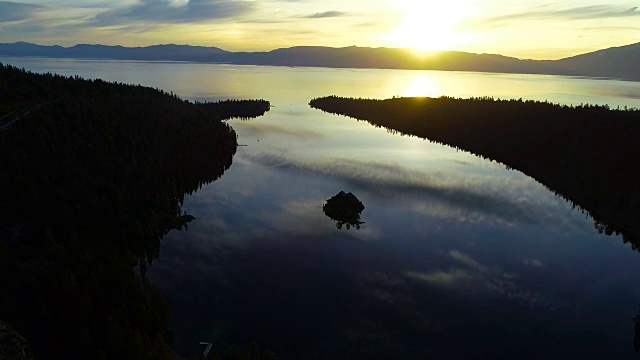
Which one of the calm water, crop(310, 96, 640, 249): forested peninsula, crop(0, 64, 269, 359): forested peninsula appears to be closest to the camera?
crop(0, 64, 269, 359): forested peninsula

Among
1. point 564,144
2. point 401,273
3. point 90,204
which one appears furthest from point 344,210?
point 564,144

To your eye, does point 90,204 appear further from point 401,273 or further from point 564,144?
point 564,144

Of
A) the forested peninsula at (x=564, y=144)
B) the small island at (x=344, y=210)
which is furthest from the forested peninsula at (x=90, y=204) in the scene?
the forested peninsula at (x=564, y=144)

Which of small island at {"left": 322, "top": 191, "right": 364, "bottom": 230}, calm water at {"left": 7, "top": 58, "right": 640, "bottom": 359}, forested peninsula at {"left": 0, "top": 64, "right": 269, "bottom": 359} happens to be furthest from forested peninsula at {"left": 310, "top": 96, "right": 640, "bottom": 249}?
forested peninsula at {"left": 0, "top": 64, "right": 269, "bottom": 359}

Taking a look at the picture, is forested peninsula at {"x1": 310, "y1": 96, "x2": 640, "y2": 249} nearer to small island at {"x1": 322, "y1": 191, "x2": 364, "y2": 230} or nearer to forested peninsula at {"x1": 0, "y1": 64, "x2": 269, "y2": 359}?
small island at {"x1": 322, "y1": 191, "x2": 364, "y2": 230}

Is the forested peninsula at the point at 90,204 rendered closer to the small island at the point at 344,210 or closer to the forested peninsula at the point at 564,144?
the small island at the point at 344,210

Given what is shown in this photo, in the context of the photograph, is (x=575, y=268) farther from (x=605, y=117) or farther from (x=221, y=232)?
(x=605, y=117)
